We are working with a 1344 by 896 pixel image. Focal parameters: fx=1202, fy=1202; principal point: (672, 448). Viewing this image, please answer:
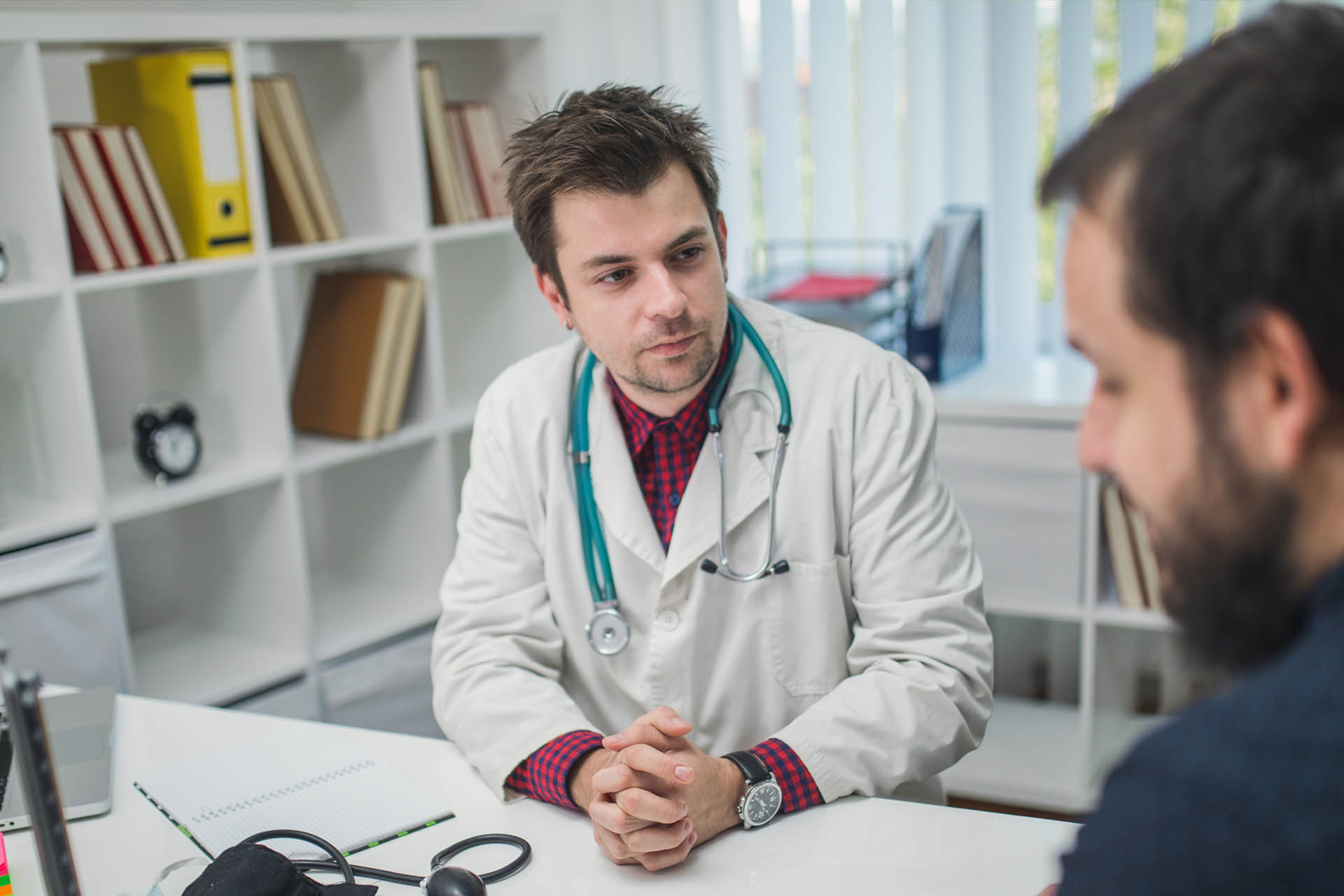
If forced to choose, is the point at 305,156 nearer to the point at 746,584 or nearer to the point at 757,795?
the point at 746,584

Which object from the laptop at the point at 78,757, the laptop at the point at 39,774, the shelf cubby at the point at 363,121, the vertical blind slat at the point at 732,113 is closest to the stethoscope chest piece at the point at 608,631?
the laptop at the point at 78,757

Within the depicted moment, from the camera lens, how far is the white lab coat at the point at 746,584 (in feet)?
4.72

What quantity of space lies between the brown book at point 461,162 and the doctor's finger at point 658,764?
1626 mm

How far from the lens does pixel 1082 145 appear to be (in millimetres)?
639

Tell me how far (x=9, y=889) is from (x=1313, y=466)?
1.17 metres

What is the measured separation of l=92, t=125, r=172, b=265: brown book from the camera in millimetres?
2021

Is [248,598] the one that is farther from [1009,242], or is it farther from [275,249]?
[1009,242]

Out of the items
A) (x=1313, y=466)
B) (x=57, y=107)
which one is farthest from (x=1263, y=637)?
(x=57, y=107)

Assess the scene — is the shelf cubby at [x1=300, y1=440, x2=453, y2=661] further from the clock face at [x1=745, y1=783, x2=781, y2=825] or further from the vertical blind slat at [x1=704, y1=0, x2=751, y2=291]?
the clock face at [x1=745, y1=783, x2=781, y2=825]

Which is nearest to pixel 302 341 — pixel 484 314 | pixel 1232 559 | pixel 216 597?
pixel 484 314

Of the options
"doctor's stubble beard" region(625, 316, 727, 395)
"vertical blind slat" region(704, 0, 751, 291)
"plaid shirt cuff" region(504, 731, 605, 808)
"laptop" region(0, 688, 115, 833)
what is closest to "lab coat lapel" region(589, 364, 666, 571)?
"doctor's stubble beard" region(625, 316, 727, 395)

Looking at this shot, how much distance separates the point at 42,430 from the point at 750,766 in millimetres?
1448

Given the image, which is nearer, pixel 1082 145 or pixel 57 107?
pixel 1082 145

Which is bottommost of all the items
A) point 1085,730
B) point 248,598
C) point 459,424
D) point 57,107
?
point 1085,730
